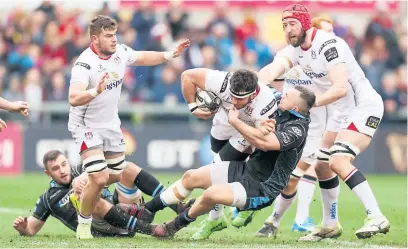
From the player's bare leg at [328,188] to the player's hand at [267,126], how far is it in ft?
6.82

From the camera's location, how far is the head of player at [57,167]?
11172mm

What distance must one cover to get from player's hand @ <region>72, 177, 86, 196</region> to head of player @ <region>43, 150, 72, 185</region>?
17 cm

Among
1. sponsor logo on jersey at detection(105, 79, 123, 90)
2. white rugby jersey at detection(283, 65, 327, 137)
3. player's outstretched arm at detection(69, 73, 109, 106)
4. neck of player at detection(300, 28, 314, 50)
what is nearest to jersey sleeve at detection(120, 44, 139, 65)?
sponsor logo on jersey at detection(105, 79, 123, 90)

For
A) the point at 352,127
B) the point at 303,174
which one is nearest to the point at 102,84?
the point at 352,127

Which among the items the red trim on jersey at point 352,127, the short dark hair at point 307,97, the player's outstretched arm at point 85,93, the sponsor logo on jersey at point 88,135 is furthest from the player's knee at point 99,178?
the red trim on jersey at point 352,127

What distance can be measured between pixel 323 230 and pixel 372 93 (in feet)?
5.55

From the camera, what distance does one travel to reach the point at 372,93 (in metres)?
11.8

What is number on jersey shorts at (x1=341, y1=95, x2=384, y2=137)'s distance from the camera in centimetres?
1159

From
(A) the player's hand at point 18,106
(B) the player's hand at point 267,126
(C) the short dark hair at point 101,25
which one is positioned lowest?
(B) the player's hand at point 267,126

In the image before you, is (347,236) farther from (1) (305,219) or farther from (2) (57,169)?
(2) (57,169)

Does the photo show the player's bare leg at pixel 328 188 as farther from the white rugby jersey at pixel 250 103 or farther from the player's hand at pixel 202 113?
the player's hand at pixel 202 113

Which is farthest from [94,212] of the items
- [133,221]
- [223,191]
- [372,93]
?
[372,93]

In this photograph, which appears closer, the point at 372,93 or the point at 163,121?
the point at 372,93

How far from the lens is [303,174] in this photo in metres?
12.8
